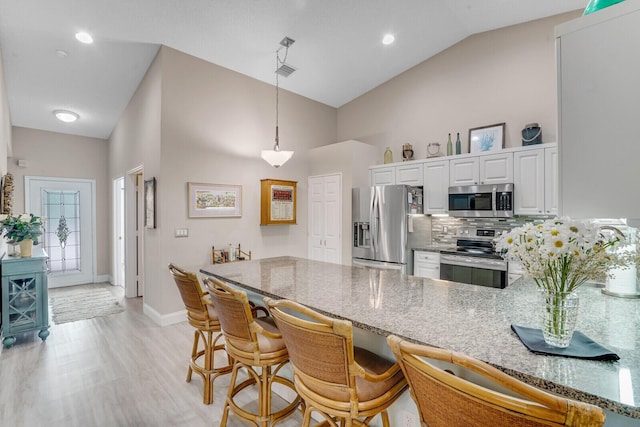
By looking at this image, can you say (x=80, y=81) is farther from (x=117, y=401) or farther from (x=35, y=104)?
(x=117, y=401)

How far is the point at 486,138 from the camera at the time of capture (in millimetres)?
4312

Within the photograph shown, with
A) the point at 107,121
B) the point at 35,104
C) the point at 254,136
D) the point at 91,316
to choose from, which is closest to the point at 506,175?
the point at 254,136

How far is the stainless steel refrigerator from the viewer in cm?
441

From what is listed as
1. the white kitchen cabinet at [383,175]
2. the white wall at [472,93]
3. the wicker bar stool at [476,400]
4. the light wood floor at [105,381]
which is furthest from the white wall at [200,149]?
the wicker bar stool at [476,400]

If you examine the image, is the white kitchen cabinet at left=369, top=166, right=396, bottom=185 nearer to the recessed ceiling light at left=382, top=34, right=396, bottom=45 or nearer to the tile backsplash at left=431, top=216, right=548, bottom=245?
the tile backsplash at left=431, top=216, right=548, bottom=245

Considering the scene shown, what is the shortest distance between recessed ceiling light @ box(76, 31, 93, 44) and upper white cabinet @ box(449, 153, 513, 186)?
4.64 m

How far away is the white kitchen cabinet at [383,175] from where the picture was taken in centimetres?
490

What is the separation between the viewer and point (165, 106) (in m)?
3.90

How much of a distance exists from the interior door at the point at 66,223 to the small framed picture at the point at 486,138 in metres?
6.99

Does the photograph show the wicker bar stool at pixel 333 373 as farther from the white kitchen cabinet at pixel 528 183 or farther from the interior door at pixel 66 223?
the interior door at pixel 66 223

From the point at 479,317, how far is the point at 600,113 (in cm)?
93

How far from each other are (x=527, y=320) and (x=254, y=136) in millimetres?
4277

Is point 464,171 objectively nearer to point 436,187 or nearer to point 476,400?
point 436,187

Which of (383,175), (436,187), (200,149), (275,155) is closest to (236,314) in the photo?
(275,155)
